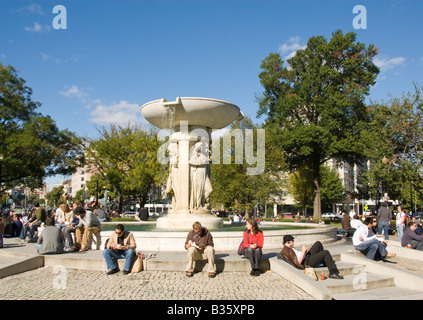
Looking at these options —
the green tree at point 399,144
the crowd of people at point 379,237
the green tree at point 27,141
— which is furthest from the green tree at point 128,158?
the crowd of people at point 379,237

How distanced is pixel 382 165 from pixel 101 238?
→ 20431mm

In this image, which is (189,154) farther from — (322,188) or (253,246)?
(322,188)

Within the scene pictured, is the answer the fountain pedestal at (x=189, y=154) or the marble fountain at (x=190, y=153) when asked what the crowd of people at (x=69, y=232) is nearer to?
the marble fountain at (x=190, y=153)

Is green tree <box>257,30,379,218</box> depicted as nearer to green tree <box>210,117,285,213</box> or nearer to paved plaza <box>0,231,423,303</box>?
green tree <box>210,117,285,213</box>

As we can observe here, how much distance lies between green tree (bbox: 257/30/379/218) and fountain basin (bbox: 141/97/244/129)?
65.1 ft

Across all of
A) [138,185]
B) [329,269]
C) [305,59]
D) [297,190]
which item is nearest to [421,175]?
[305,59]

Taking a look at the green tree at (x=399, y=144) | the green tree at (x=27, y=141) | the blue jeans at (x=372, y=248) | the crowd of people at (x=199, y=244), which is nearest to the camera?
the crowd of people at (x=199, y=244)

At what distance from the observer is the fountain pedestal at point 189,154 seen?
505 inches

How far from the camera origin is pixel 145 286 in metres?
6.82

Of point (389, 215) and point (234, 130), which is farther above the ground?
point (234, 130)

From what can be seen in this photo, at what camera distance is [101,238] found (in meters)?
10.1

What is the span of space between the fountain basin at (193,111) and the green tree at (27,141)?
1897 centimetres

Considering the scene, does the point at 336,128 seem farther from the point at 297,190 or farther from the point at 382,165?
the point at 297,190

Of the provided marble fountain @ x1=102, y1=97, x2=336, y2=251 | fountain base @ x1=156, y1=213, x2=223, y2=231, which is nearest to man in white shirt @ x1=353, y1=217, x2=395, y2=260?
marble fountain @ x1=102, y1=97, x2=336, y2=251
